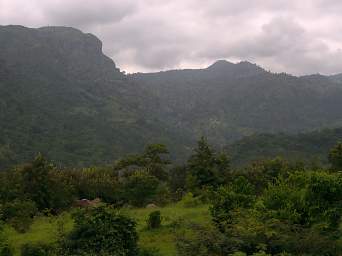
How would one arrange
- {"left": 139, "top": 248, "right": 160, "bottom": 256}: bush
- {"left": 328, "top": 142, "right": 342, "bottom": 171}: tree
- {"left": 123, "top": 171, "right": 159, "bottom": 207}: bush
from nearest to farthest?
{"left": 139, "top": 248, "right": 160, "bottom": 256}: bush
{"left": 123, "top": 171, "right": 159, "bottom": 207}: bush
{"left": 328, "top": 142, "right": 342, "bottom": 171}: tree

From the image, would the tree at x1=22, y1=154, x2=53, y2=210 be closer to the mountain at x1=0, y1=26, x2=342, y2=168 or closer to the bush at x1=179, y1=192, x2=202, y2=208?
the bush at x1=179, y1=192, x2=202, y2=208

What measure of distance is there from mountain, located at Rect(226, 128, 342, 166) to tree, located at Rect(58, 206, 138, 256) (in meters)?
66.8

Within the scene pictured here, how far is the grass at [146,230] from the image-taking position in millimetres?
18261

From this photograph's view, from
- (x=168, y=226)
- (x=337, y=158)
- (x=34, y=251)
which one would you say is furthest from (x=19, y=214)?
(x=337, y=158)

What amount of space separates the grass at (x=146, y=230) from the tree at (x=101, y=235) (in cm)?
111

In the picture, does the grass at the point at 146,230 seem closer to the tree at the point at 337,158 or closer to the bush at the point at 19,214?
the bush at the point at 19,214

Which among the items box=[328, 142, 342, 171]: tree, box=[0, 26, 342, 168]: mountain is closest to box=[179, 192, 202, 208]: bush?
box=[328, 142, 342, 171]: tree

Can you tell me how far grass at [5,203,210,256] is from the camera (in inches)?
719

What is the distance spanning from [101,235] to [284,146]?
80492 mm

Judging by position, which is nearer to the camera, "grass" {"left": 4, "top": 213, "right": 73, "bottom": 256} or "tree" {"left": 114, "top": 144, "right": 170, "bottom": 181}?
"grass" {"left": 4, "top": 213, "right": 73, "bottom": 256}

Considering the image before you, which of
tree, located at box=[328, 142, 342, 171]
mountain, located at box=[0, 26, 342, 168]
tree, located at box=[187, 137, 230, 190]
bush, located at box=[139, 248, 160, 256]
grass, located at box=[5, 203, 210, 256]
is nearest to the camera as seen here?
bush, located at box=[139, 248, 160, 256]

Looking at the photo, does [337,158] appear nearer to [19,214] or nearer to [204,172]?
[204,172]

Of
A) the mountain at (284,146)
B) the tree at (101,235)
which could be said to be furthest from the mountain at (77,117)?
the tree at (101,235)

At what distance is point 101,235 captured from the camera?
14961mm
